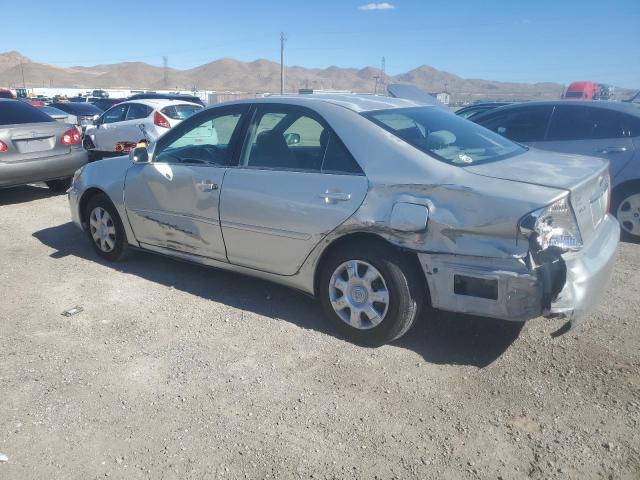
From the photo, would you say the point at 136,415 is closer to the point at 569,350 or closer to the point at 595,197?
the point at 569,350

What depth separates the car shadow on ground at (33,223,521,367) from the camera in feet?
11.7

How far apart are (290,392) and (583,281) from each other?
1.79m

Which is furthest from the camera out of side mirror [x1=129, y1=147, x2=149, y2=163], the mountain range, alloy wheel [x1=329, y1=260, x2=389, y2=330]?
the mountain range

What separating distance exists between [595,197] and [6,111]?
7.87 meters

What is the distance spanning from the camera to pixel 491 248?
2963mm

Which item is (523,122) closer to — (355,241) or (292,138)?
(292,138)

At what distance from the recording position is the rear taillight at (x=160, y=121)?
11375 mm

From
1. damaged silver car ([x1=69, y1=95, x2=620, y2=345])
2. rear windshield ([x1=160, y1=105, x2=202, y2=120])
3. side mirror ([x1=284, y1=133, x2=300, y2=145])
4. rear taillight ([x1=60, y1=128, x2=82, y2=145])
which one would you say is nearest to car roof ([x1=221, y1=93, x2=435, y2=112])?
damaged silver car ([x1=69, y1=95, x2=620, y2=345])

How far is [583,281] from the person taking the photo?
9.75ft

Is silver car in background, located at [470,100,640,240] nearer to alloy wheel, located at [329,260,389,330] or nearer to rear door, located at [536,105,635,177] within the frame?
rear door, located at [536,105,635,177]

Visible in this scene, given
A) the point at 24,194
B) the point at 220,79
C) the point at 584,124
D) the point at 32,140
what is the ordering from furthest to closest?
1. the point at 220,79
2. the point at 24,194
3. the point at 32,140
4. the point at 584,124

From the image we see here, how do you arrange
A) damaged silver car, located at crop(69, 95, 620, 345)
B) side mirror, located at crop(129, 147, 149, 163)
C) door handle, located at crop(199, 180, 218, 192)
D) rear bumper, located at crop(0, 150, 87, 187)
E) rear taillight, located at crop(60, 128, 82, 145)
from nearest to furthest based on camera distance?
1. damaged silver car, located at crop(69, 95, 620, 345)
2. door handle, located at crop(199, 180, 218, 192)
3. side mirror, located at crop(129, 147, 149, 163)
4. rear bumper, located at crop(0, 150, 87, 187)
5. rear taillight, located at crop(60, 128, 82, 145)

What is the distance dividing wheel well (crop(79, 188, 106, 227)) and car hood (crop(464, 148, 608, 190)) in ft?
12.0

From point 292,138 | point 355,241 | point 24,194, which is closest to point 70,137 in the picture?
point 24,194
